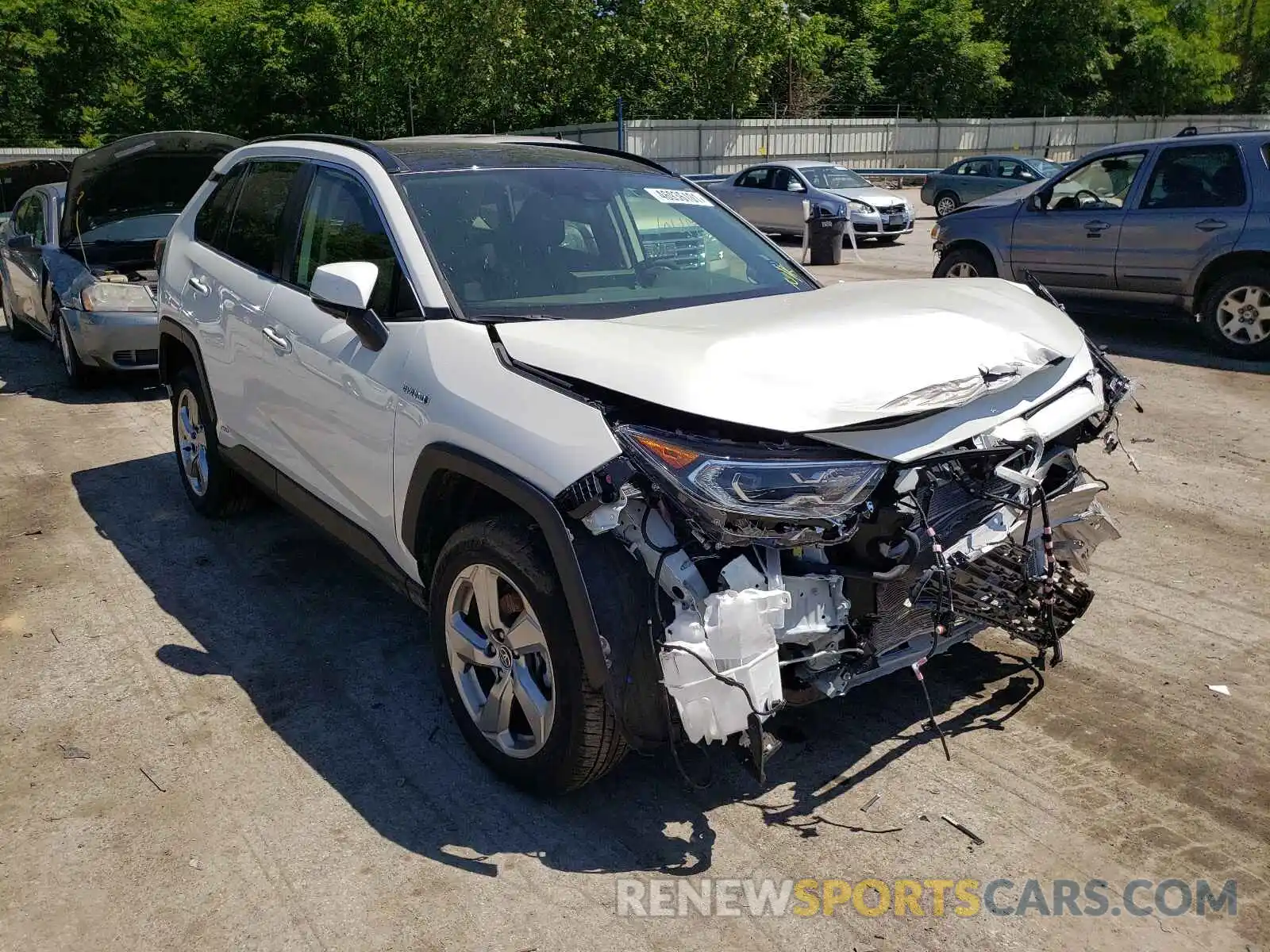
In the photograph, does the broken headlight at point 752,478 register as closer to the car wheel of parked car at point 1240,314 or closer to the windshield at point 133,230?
the car wheel of parked car at point 1240,314

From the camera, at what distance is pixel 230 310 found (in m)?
5.09

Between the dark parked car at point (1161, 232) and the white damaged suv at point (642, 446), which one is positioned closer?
the white damaged suv at point (642, 446)

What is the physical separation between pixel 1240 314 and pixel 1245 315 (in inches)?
1.9

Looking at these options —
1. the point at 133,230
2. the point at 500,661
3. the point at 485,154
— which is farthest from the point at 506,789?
the point at 133,230

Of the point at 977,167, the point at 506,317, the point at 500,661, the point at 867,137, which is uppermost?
the point at 867,137

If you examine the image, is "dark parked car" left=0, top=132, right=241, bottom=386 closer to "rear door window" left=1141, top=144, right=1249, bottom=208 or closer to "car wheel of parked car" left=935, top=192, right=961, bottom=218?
"rear door window" left=1141, top=144, right=1249, bottom=208

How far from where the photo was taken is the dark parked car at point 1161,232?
929 cm

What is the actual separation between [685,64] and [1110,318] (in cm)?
2713

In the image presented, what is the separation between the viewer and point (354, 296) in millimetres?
3607

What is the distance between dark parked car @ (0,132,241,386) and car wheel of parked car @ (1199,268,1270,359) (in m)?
8.23

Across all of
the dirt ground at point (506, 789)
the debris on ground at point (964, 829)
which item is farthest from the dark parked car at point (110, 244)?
the debris on ground at point (964, 829)

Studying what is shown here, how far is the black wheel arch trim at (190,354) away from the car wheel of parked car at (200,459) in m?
0.07

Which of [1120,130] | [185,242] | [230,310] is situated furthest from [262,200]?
[1120,130]

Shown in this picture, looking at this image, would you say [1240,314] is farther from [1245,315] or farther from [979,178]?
[979,178]
